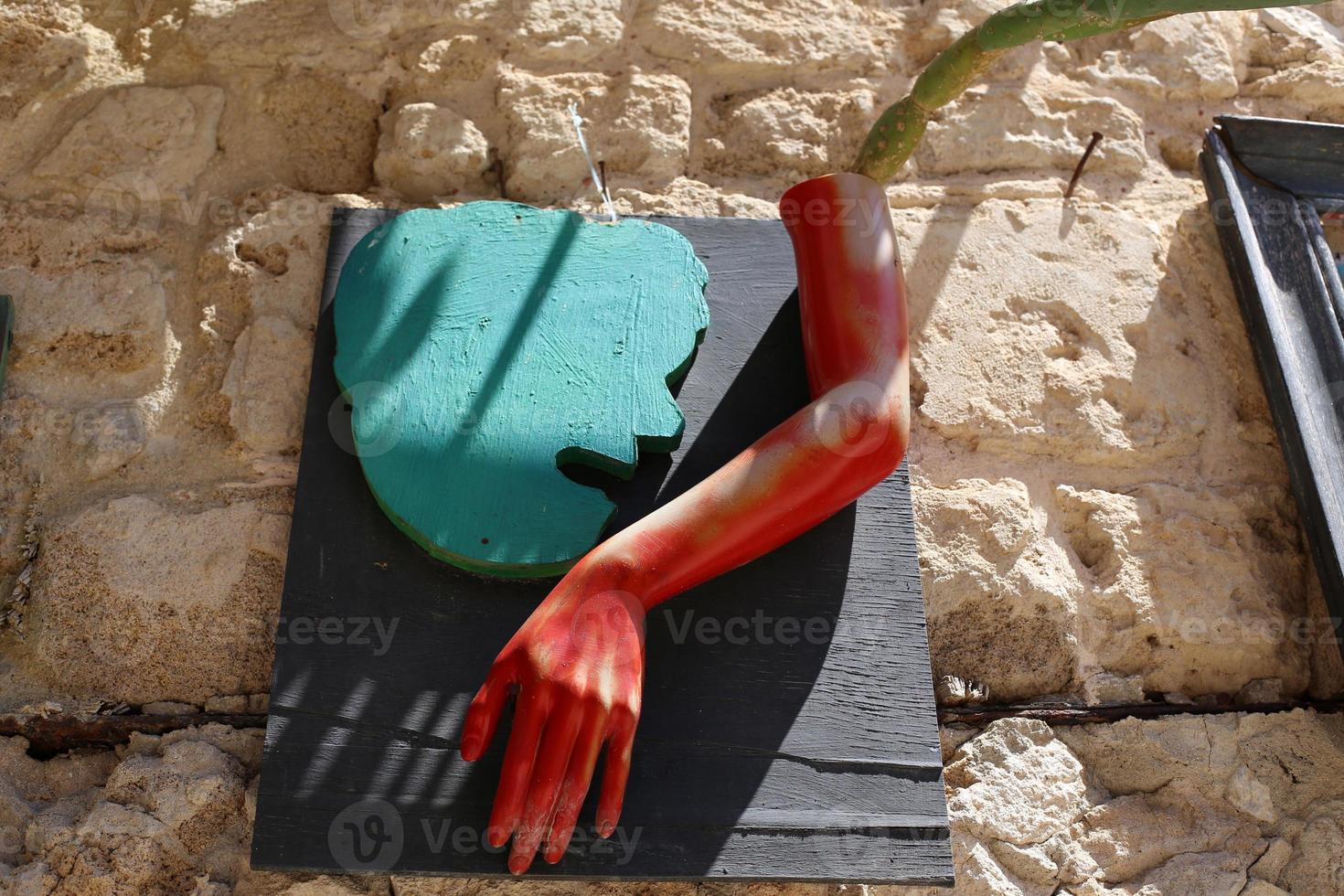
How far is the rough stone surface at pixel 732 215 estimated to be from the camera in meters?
1.81

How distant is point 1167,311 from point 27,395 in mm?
2077

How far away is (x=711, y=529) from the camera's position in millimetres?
1711

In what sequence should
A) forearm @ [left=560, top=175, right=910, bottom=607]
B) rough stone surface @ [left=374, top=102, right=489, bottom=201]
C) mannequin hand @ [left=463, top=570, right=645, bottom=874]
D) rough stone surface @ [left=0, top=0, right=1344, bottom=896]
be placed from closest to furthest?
mannequin hand @ [left=463, top=570, right=645, bottom=874] → forearm @ [left=560, top=175, right=910, bottom=607] → rough stone surface @ [left=0, top=0, right=1344, bottom=896] → rough stone surface @ [left=374, top=102, right=489, bottom=201]

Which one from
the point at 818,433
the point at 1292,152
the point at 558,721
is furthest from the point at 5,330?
the point at 1292,152

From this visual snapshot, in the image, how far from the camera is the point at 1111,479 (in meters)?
2.13

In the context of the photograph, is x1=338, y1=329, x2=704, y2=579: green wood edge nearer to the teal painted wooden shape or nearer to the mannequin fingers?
the teal painted wooden shape

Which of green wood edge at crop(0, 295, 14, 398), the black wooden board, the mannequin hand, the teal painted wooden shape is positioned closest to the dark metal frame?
the black wooden board

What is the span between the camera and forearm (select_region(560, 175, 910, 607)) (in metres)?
1.70

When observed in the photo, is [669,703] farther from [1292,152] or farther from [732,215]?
[1292,152]

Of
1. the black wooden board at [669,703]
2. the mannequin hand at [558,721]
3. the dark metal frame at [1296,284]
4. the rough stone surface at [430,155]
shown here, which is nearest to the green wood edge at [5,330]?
the black wooden board at [669,703]

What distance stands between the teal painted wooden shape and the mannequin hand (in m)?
0.17

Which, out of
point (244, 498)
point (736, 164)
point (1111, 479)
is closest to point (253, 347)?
point (244, 498)

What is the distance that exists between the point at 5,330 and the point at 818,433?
1387 mm

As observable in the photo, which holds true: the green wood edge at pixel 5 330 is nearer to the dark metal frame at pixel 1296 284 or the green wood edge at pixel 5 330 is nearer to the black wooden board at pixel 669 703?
the black wooden board at pixel 669 703
